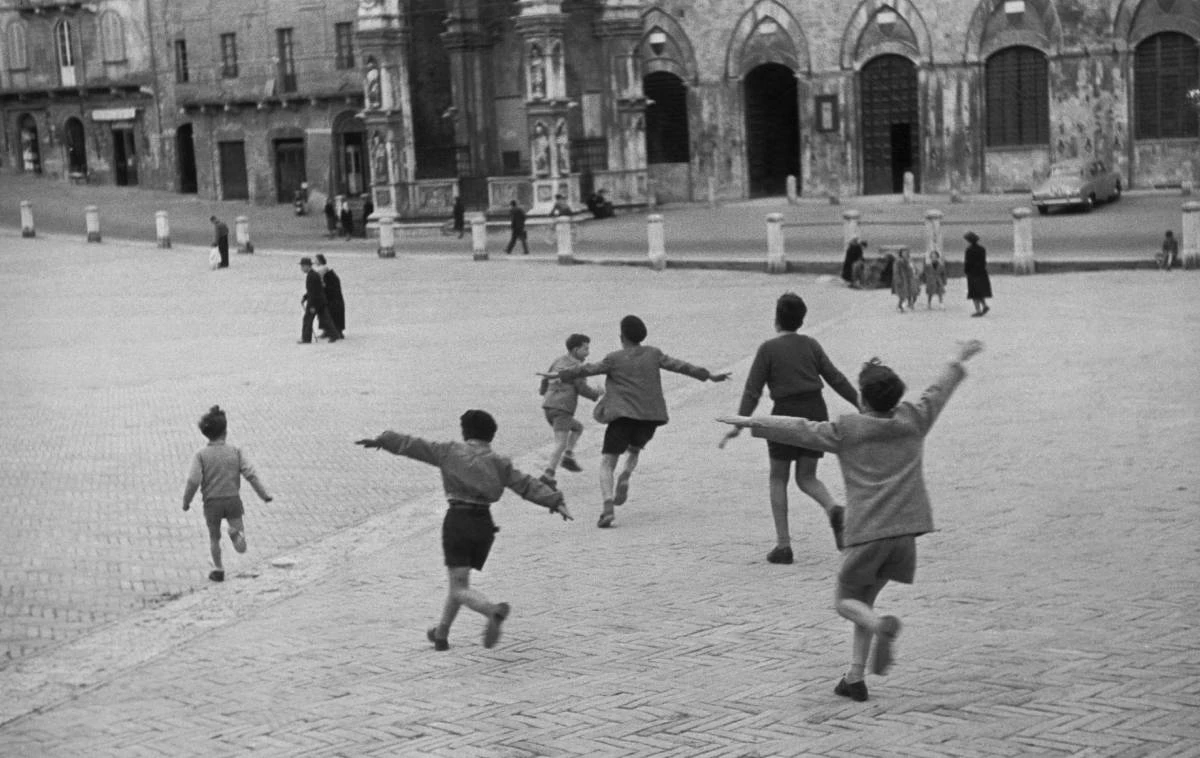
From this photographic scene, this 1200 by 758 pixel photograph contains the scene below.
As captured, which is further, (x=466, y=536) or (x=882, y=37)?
(x=882, y=37)

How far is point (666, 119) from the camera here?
52031 millimetres

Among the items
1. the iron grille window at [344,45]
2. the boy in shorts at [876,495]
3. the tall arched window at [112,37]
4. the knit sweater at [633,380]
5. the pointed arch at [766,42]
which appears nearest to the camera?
the boy in shorts at [876,495]

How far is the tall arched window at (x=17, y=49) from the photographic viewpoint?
209 ft

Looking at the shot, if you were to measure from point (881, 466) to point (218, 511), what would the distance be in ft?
19.1

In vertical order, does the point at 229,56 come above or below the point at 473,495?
above

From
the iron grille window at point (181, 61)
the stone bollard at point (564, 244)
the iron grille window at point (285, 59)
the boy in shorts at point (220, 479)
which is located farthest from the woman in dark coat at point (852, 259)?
the iron grille window at point (181, 61)

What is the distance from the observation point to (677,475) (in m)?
15.7

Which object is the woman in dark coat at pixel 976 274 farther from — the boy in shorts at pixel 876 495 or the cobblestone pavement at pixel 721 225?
the boy in shorts at pixel 876 495

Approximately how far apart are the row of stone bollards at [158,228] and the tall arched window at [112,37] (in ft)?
34.5

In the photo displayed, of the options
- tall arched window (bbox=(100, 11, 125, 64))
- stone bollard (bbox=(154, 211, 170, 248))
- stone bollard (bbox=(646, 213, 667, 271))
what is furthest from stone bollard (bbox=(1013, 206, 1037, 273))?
tall arched window (bbox=(100, 11, 125, 64))

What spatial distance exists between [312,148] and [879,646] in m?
49.5

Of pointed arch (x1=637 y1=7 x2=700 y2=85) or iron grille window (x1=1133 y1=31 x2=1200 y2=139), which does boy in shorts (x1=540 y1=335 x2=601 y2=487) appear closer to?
iron grille window (x1=1133 y1=31 x2=1200 y2=139)

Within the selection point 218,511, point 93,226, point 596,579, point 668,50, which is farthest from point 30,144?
point 596,579

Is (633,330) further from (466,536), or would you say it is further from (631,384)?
(466,536)
